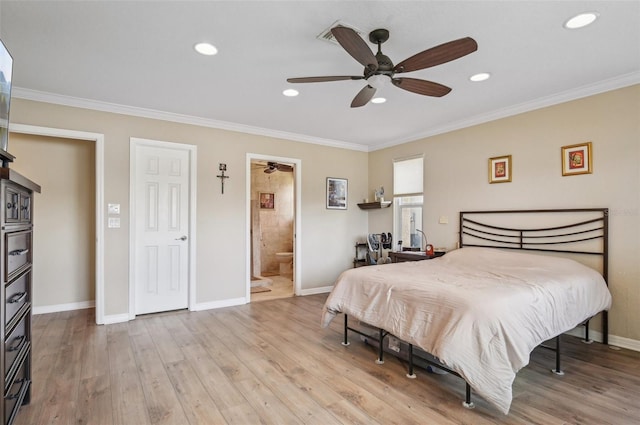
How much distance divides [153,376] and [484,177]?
13.6ft

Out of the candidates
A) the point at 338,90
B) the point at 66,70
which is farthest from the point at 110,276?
the point at 338,90

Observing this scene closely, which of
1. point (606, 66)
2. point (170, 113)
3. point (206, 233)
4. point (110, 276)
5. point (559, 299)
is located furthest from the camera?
point (206, 233)

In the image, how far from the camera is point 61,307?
4453 mm

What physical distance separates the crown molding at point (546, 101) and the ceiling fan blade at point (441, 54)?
2.15m

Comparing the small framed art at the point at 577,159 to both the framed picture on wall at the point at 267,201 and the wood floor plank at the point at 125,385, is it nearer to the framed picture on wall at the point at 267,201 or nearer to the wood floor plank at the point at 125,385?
the wood floor plank at the point at 125,385

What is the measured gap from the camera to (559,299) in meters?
2.56

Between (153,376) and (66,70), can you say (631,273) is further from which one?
(66,70)

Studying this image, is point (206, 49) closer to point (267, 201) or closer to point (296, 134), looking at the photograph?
point (296, 134)

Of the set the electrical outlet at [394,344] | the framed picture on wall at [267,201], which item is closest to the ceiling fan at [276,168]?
the framed picture on wall at [267,201]

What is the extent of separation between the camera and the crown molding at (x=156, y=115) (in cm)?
356

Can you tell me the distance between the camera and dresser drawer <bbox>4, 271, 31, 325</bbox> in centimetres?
169

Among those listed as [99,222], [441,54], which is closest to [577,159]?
[441,54]

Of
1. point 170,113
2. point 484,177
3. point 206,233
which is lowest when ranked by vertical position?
point 206,233

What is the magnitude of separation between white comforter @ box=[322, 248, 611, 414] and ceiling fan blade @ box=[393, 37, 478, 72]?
157 cm
